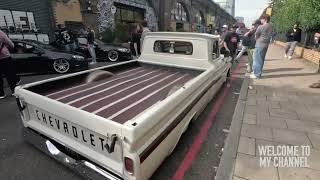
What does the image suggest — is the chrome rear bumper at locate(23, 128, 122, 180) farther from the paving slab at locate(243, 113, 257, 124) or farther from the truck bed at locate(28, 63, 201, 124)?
the paving slab at locate(243, 113, 257, 124)

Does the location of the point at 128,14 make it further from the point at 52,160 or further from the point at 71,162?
the point at 71,162

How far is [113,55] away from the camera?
11.7 meters

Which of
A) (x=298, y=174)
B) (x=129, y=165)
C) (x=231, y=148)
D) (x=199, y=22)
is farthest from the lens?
(x=199, y=22)

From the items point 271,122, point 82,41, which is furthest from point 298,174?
point 82,41

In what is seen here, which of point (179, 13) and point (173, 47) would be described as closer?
point (173, 47)

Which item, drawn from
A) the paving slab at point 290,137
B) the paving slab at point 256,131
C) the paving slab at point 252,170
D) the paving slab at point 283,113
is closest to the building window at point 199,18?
the paving slab at point 283,113

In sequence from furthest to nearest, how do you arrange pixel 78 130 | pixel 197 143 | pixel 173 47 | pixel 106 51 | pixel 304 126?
pixel 106 51
pixel 173 47
pixel 304 126
pixel 197 143
pixel 78 130

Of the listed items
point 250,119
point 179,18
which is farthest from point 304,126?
point 179,18

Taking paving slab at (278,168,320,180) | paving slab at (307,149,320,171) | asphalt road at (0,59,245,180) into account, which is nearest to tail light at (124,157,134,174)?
asphalt road at (0,59,245,180)

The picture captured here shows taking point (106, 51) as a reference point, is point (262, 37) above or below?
above

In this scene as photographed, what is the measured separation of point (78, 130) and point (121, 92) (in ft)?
4.03

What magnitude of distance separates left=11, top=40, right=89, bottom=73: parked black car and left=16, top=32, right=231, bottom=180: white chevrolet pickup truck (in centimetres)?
461

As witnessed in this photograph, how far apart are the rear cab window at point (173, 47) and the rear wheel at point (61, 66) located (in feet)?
15.4

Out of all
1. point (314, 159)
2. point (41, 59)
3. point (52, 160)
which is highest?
point (41, 59)
